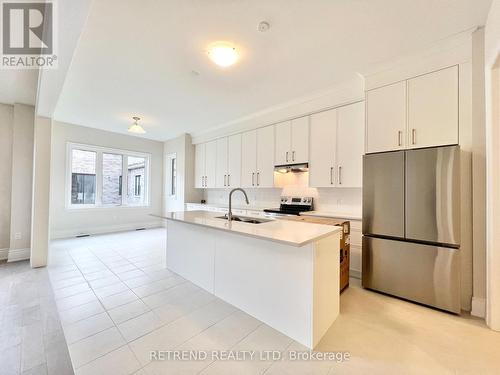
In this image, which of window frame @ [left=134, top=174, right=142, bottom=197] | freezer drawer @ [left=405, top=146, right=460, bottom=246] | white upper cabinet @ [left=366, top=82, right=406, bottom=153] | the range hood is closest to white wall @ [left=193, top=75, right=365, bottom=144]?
white upper cabinet @ [left=366, top=82, right=406, bottom=153]

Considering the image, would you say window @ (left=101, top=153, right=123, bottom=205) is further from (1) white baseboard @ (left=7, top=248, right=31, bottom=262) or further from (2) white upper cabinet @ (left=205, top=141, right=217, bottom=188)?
(2) white upper cabinet @ (left=205, top=141, right=217, bottom=188)

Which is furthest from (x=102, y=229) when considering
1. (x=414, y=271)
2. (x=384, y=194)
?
(x=414, y=271)

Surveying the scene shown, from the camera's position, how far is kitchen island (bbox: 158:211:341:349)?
171 cm

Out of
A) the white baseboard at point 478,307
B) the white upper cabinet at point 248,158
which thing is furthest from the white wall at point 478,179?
the white upper cabinet at point 248,158

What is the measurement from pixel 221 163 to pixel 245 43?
3.26 metres

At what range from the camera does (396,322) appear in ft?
6.64

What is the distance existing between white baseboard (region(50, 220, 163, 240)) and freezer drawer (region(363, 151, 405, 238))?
239 inches

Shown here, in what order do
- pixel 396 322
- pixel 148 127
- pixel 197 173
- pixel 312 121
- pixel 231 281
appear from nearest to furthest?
pixel 396 322
pixel 231 281
pixel 312 121
pixel 148 127
pixel 197 173

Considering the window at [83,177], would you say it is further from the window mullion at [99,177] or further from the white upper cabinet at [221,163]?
the white upper cabinet at [221,163]

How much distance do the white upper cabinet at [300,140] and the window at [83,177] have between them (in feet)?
17.1

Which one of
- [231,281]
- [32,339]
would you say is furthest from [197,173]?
[32,339]

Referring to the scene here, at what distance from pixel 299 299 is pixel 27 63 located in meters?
4.18

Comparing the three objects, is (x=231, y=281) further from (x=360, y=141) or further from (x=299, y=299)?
(x=360, y=141)

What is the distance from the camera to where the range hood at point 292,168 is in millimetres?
3797
